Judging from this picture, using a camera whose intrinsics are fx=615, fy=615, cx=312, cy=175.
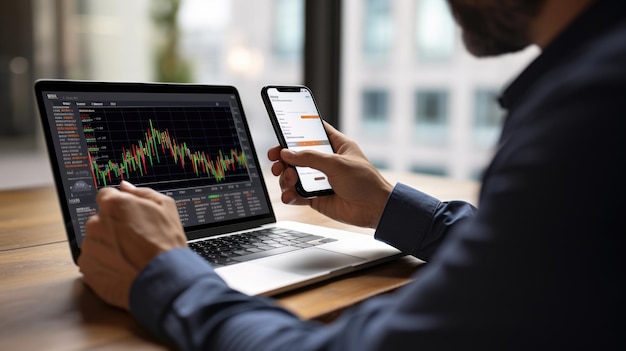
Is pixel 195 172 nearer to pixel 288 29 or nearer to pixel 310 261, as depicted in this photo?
pixel 310 261

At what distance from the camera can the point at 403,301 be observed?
489 mm

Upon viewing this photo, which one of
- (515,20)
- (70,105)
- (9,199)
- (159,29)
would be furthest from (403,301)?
(159,29)

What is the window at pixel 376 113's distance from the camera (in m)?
3.63

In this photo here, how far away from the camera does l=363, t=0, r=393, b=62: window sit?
128 inches

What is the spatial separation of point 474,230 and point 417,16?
321 centimetres

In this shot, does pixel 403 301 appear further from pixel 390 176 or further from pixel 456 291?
pixel 390 176

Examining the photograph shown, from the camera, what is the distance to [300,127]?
1.11 metres

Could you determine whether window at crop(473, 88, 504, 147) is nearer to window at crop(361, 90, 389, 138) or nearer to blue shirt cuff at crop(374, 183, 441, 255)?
window at crop(361, 90, 389, 138)

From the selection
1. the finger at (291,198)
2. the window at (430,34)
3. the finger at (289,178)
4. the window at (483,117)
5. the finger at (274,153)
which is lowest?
the window at (483,117)

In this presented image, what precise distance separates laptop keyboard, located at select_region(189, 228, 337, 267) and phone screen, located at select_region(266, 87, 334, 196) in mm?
82

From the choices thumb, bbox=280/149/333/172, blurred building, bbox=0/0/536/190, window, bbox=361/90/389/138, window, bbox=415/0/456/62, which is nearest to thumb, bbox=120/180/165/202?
thumb, bbox=280/149/333/172

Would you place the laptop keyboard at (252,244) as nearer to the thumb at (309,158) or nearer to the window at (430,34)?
the thumb at (309,158)

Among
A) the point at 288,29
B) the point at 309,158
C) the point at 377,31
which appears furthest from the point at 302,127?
the point at 377,31

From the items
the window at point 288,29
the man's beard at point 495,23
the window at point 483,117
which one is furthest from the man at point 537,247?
the window at point 483,117
